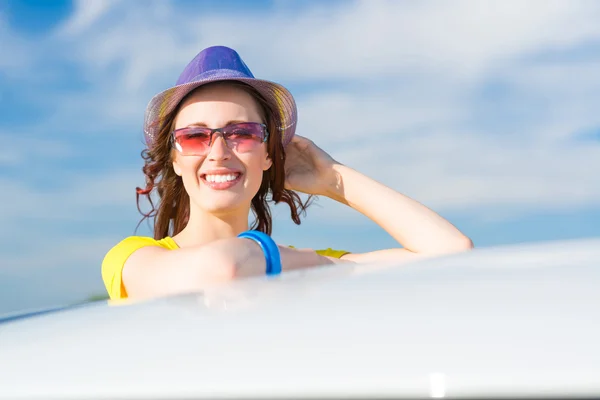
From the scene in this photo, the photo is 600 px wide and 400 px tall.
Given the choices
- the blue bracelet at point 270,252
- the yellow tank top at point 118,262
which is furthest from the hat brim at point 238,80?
the blue bracelet at point 270,252

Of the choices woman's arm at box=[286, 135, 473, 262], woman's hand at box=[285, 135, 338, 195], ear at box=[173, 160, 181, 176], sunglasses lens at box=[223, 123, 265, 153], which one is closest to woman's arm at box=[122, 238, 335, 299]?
sunglasses lens at box=[223, 123, 265, 153]

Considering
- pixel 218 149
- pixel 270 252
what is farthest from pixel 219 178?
pixel 270 252

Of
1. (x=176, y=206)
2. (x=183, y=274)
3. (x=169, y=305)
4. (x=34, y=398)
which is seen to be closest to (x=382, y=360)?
(x=34, y=398)

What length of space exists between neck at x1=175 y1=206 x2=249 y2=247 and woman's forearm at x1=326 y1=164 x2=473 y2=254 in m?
0.70

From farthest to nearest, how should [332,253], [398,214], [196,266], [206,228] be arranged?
[332,253] < [398,214] < [206,228] < [196,266]

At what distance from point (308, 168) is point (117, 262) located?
4.82 feet

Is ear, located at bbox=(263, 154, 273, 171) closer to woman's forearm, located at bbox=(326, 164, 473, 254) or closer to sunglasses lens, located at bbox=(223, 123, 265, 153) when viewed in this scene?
sunglasses lens, located at bbox=(223, 123, 265, 153)

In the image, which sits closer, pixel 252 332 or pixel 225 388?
pixel 225 388

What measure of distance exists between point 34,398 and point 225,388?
263 mm

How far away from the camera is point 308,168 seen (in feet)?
13.3

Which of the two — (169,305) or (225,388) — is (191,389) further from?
(169,305)

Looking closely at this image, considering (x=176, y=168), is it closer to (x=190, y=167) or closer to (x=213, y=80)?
(x=190, y=167)

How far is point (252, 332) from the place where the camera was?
1.05 metres

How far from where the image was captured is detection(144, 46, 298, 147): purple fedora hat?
11.2 feet
